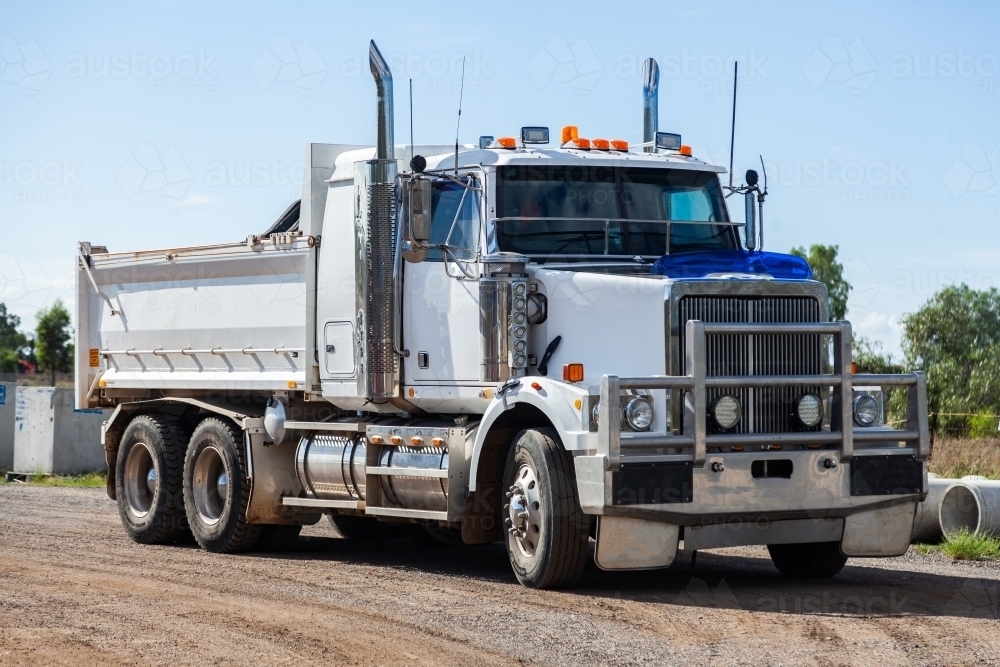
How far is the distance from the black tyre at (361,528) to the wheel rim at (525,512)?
194 inches

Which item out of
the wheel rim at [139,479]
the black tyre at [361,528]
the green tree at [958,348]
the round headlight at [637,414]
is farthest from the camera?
the green tree at [958,348]

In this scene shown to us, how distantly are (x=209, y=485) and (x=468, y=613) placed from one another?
5.63 meters

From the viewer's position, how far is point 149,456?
48.5 feet

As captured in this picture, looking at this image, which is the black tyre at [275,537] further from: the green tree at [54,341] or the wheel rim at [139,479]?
the green tree at [54,341]

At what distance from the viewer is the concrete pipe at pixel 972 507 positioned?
42.4 ft

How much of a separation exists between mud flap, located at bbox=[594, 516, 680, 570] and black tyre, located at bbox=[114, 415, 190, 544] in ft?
20.3

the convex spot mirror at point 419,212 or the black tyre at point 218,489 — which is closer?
the convex spot mirror at point 419,212

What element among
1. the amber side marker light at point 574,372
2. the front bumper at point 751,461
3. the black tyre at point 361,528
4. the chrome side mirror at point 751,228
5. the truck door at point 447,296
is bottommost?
the black tyre at point 361,528

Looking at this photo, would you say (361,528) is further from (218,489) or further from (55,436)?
(55,436)

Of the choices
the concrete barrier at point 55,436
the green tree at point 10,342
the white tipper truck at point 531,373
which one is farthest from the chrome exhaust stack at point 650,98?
the green tree at point 10,342

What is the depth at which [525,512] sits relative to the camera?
997 cm

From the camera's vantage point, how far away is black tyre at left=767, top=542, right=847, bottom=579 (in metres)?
10.6

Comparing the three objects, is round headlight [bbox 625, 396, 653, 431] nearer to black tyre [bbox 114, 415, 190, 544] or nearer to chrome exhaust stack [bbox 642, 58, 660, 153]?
chrome exhaust stack [bbox 642, 58, 660, 153]

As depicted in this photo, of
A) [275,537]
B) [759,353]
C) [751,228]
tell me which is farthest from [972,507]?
[275,537]
